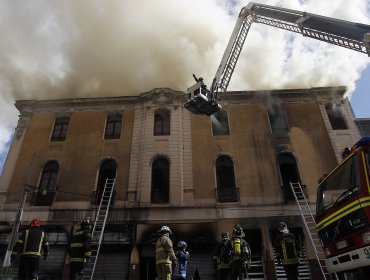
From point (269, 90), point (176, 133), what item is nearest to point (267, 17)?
point (269, 90)

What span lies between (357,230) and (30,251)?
6900 millimetres

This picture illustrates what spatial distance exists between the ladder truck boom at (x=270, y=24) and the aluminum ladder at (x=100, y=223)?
539 cm

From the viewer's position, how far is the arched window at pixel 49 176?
1481 cm

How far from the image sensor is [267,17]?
44.3 feet

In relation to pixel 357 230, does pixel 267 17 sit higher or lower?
higher

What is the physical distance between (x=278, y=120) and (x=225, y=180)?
14.6 feet

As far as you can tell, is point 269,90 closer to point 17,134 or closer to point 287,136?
point 287,136

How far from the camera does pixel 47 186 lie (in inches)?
583

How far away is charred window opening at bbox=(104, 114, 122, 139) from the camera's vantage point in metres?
16.1

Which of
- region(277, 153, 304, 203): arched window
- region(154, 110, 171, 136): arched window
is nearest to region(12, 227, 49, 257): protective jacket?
region(154, 110, 171, 136): arched window

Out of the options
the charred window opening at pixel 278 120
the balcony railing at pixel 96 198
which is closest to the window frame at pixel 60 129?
the balcony railing at pixel 96 198

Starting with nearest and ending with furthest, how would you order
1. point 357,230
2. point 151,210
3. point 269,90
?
1. point 357,230
2. point 151,210
3. point 269,90

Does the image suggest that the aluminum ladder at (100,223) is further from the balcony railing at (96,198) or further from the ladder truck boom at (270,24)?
the ladder truck boom at (270,24)

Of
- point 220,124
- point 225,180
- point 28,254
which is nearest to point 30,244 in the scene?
point 28,254
